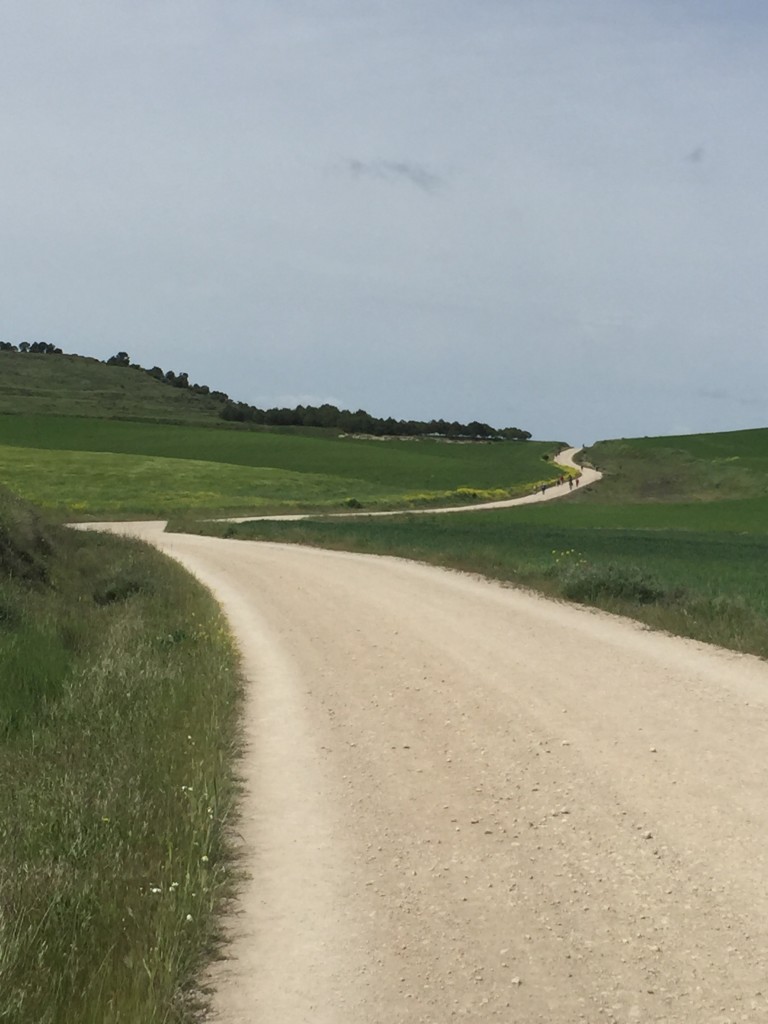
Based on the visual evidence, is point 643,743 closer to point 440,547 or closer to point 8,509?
point 8,509

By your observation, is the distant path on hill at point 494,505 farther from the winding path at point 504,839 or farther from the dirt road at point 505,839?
the dirt road at point 505,839

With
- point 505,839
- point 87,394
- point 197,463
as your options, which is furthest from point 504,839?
point 87,394

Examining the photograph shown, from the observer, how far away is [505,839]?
21.2 feet

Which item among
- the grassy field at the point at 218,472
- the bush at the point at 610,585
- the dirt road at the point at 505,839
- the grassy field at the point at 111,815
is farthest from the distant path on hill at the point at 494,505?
the dirt road at the point at 505,839

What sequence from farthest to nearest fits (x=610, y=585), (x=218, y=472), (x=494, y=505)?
(x=218, y=472), (x=494, y=505), (x=610, y=585)

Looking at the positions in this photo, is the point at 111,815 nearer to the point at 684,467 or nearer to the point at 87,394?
the point at 684,467

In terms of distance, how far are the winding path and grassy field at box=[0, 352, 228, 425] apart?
127533mm

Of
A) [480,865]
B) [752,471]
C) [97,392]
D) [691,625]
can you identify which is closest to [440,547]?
[691,625]

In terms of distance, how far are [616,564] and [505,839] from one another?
47.9ft

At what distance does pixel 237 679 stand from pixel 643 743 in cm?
551

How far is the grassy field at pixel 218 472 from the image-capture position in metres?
64.4

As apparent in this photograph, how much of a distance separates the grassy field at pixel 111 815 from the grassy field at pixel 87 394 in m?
125

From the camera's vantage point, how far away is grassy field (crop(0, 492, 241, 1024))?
451 cm

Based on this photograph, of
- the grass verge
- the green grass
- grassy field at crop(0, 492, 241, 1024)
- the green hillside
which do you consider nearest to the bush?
the grass verge
